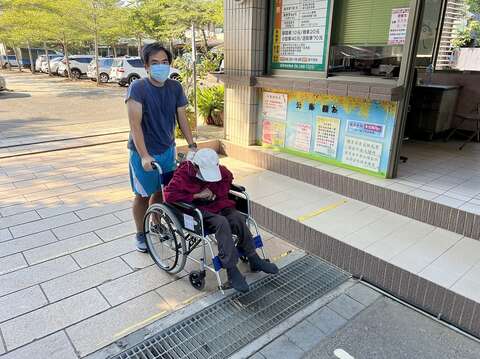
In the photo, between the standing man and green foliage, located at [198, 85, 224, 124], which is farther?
green foliage, located at [198, 85, 224, 124]

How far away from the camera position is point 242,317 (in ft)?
7.48

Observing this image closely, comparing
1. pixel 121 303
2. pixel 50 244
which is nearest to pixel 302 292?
pixel 121 303

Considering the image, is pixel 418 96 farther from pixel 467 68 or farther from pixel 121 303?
pixel 121 303

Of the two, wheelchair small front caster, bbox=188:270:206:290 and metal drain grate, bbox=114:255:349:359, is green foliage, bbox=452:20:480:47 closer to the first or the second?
metal drain grate, bbox=114:255:349:359

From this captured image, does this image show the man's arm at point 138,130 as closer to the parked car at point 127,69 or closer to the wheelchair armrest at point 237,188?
the wheelchair armrest at point 237,188

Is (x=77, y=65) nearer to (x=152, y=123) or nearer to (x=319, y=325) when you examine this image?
(x=152, y=123)

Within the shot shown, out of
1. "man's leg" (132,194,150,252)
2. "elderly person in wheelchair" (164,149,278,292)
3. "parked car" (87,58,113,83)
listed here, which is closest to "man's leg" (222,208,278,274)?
"elderly person in wheelchair" (164,149,278,292)

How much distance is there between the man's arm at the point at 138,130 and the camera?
2451 millimetres

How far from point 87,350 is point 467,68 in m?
6.24

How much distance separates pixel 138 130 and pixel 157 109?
21 cm

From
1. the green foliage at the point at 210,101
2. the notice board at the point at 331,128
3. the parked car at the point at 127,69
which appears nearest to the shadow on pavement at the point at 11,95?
the parked car at the point at 127,69

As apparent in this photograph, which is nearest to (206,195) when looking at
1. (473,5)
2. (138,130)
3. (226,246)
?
(226,246)

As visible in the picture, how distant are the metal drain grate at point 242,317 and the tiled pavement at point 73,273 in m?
0.17

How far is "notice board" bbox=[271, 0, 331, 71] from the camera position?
388 cm
